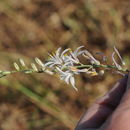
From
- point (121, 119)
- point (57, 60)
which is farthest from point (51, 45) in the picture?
point (121, 119)

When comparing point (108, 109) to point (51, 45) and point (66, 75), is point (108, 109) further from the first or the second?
point (51, 45)

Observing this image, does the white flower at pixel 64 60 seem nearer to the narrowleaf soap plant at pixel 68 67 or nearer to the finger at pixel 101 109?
the narrowleaf soap plant at pixel 68 67

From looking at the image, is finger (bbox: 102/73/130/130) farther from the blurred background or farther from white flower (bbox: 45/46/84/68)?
the blurred background

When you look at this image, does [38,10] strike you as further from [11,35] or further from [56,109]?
[56,109]

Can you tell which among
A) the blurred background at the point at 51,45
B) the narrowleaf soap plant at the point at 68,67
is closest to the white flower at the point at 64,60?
the narrowleaf soap plant at the point at 68,67

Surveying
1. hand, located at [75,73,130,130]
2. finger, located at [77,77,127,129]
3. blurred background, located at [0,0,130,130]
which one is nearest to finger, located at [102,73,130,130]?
hand, located at [75,73,130,130]

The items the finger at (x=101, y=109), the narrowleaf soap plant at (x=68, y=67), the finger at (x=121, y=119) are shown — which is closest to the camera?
the finger at (x=121, y=119)
